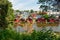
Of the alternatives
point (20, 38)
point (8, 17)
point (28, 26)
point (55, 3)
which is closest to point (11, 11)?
point (8, 17)

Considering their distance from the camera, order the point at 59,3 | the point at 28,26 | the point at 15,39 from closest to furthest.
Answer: the point at 15,39
the point at 59,3
the point at 28,26

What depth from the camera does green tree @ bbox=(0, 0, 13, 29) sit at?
1956 centimetres

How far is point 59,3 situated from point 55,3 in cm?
36

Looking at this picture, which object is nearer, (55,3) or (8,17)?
(55,3)

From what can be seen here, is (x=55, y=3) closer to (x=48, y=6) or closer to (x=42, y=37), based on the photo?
(x=48, y=6)

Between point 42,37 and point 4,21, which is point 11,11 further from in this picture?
point 42,37

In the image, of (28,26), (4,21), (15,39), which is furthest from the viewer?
(4,21)

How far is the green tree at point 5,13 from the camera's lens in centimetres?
1956

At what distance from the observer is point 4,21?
19.9m

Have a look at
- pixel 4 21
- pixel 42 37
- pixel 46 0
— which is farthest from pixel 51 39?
pixel 4 21

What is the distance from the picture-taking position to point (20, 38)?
8.80m

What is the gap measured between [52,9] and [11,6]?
264 inches

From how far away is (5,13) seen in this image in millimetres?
19953

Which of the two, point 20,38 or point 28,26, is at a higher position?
point 20,38
